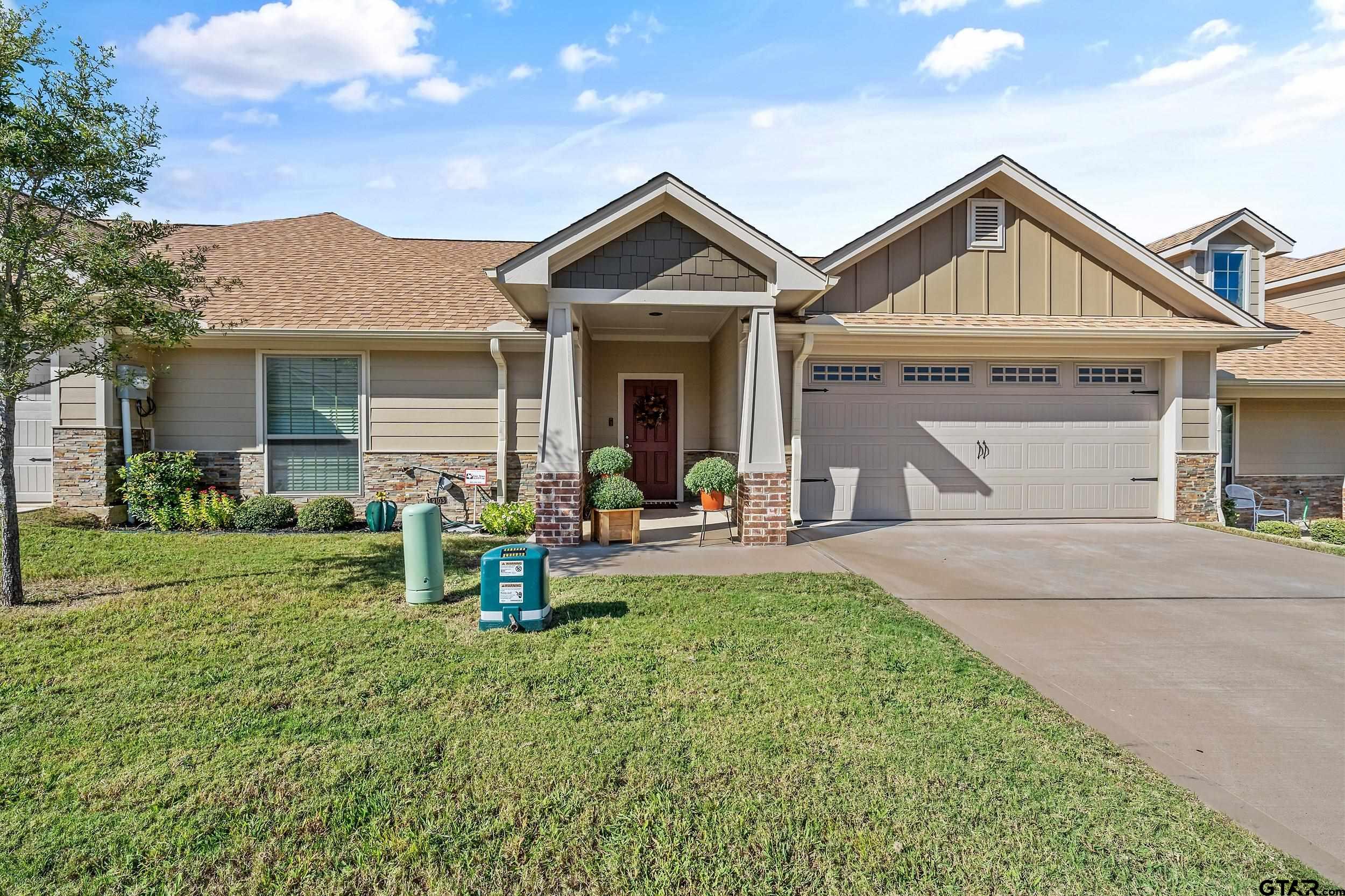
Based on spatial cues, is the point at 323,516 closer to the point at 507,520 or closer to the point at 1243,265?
the point at 507,520

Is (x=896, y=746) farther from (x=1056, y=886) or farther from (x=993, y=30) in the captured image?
(x=993, y=30)

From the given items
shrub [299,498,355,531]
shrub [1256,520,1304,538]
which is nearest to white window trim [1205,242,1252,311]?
shrub [1256,520,1304,538]

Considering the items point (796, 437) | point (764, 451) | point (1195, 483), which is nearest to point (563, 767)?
point (764, 451)

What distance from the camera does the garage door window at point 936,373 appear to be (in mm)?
9820

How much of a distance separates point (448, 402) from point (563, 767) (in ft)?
25.2

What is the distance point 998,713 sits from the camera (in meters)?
3.39

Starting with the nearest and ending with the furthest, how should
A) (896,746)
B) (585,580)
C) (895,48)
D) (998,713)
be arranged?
(896,746)
(998,713)
(585,580)
(895,48)

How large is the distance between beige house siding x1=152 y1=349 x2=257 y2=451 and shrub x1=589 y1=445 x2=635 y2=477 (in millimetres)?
5280

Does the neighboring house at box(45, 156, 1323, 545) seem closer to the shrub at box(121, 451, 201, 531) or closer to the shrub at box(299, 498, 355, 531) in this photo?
the shrub at box(121, 451, 201, 531)

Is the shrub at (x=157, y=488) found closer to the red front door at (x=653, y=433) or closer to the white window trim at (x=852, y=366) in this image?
the red front door at (x=653, y=433)

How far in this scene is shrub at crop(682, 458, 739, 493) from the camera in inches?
312

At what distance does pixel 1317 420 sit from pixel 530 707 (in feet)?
46.1

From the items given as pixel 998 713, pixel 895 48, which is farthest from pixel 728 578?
pixel 895 48

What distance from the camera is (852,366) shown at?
976 centimetres
